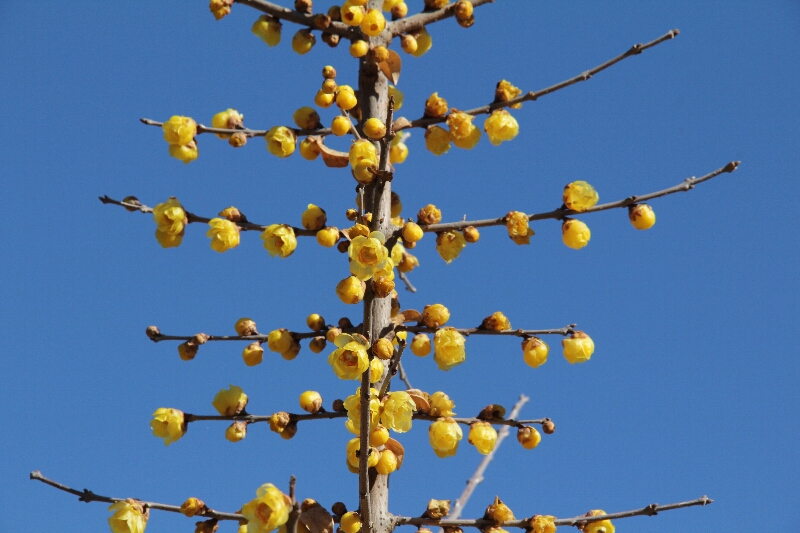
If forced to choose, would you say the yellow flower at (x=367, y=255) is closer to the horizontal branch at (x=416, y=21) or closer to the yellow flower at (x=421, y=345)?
the yellow flower at (x=421, y=345)

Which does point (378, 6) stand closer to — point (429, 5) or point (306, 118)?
point (429, 5)

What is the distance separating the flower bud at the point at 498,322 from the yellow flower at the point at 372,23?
6.15 ft

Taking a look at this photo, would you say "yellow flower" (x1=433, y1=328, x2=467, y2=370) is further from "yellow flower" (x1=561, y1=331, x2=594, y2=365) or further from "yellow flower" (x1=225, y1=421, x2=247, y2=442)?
"yellow flower" (x1=225, y1=421, x2=247, y2=442)

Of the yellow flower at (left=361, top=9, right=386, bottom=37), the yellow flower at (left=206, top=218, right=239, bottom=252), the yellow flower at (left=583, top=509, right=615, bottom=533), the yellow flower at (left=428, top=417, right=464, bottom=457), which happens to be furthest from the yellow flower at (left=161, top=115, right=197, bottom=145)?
the yellow flower at (left=583, top=509, right=615, bottom=533)

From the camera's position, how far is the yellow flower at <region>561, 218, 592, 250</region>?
3.78 meters

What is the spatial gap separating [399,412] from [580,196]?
5.02 feet

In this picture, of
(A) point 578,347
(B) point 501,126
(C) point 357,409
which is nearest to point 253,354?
(C) point 357,409

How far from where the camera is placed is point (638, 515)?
3.45 m

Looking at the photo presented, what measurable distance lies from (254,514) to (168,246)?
1.65 m

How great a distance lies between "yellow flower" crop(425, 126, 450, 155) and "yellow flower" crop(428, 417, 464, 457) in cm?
166

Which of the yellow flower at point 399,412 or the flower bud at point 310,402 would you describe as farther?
the flower bud at point 310,402

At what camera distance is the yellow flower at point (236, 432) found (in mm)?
3746

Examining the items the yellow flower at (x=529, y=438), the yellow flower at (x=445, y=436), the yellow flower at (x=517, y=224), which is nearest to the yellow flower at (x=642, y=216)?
the yellow flower at (x=517, y=224)

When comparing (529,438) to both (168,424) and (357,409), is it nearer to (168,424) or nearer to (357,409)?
(357,409)
